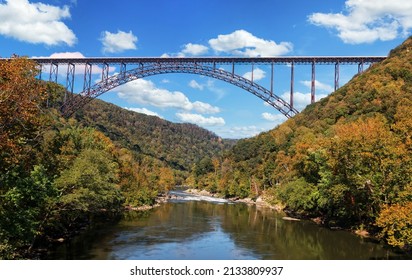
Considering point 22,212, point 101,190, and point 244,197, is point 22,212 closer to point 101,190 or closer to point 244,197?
point 101,190

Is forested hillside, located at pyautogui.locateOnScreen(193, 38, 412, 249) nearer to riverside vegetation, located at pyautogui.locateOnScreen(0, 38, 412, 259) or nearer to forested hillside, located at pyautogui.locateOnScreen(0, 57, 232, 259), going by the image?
riverside vegetation, located at pyautogui.locateOnScreen(0, 38, 412, 259)

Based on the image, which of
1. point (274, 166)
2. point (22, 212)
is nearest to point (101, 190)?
point (22, 212)

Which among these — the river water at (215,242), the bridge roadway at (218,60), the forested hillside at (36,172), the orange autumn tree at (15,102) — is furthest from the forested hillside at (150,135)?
the orange autumn tree at (15,102)

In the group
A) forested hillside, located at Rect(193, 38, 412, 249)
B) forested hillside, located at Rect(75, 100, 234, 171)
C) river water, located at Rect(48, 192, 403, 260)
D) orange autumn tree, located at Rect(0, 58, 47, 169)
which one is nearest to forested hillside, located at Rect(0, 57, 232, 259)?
orange autumn tree, located at Rect(0, 58, 47, 169)

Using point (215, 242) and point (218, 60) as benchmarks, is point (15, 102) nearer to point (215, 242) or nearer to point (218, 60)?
point (215, 242)

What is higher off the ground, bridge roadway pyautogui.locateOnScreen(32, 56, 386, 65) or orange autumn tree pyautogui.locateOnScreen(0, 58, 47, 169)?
bridge roadway pyautogui.locateOnScreen(32, 56, 386, 65)

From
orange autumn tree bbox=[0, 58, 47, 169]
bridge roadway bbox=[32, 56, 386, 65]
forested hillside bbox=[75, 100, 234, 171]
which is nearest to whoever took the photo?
orange autumn tree bbox=[0, 58, 47, 169]
